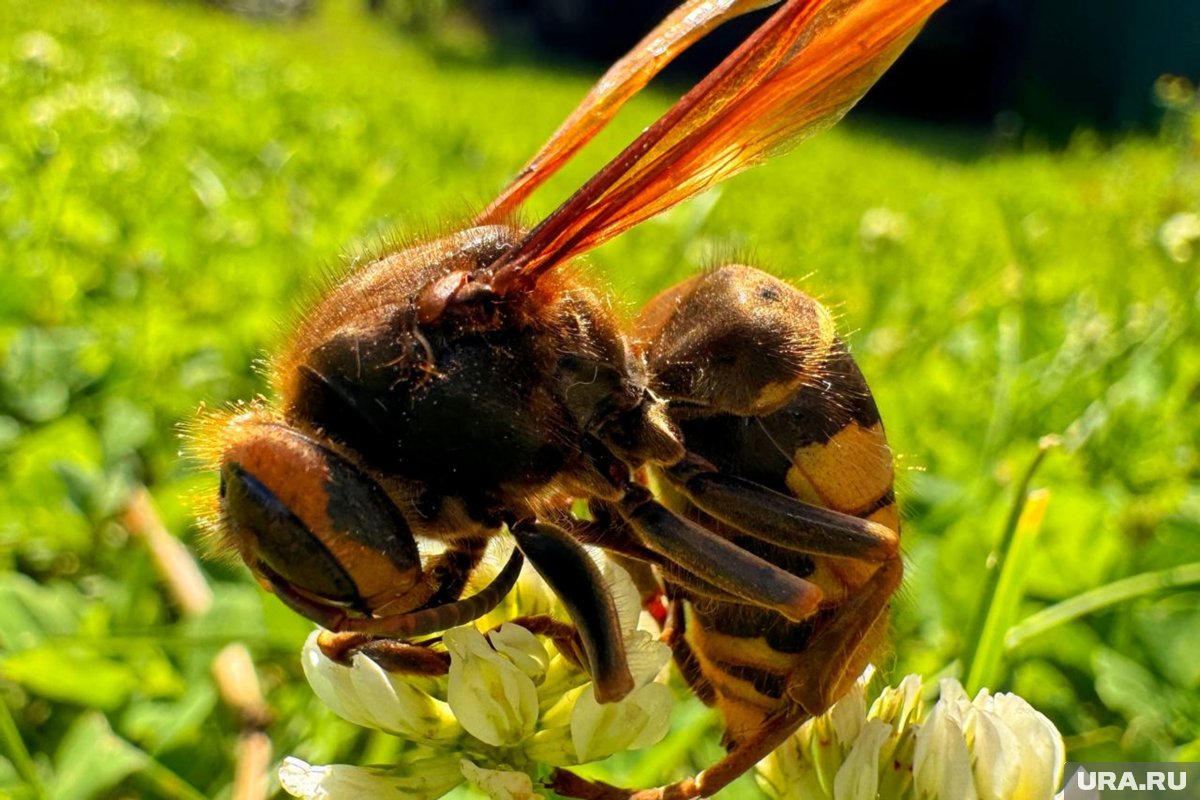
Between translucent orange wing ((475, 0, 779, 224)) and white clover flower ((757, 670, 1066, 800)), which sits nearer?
white clover flower ((757, 670, 1066, 800))

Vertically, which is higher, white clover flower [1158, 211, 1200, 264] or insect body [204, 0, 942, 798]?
insect body [204, 0, 942, 798]

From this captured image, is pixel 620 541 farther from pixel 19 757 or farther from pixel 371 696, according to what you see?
pixel 19 757

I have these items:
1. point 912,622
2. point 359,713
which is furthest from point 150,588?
point 912,622

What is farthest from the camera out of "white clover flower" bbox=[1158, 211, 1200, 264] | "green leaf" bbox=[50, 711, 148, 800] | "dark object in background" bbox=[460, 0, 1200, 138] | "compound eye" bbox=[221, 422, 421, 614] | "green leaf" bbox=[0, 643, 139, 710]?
"dark object in background" bbox=[460, 0, 1200, 138]

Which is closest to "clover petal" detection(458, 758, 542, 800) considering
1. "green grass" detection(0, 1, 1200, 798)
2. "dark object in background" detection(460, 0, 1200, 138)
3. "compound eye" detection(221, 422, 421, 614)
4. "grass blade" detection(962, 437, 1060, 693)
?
"compound eye" detection(221, 422, 421, 614)

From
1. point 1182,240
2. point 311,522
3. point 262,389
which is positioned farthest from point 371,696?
point 1182,240

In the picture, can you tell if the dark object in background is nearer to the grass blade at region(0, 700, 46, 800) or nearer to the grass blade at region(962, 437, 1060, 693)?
the grass blade at region(962, 437, 1060, 693)

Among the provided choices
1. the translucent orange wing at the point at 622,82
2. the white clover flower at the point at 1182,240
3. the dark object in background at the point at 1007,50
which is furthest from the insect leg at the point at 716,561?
the dark object in background at the point at 1007,50

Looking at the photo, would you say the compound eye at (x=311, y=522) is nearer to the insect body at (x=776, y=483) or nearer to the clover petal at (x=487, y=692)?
the clover petal at (x=487, y=692)
